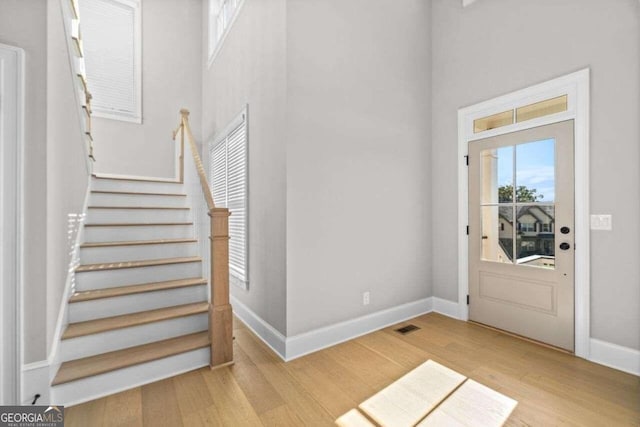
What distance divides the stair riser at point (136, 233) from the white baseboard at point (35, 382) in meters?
1.53

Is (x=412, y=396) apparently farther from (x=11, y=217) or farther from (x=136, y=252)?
(x=136, y=252)

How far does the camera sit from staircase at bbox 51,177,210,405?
1.99 m

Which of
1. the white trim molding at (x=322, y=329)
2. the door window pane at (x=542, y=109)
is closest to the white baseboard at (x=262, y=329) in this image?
the white trim molding at (x=322, y=329)

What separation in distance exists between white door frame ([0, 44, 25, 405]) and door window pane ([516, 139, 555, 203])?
3789mm

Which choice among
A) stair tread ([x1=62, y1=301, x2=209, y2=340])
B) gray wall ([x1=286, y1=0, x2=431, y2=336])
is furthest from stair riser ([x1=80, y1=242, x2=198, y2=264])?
gray wall ([x1=286, y1=0, x2=431, y2=336])

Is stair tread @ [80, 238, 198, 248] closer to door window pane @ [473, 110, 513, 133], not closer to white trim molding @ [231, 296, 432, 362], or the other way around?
white trim molding @ [231, 296, 432, 362]

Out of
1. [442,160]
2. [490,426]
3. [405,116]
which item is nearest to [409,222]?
[442,160]

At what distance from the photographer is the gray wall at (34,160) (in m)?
1.61

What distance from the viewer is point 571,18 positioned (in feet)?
8.07

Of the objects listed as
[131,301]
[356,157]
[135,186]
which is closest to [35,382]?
[131,301]

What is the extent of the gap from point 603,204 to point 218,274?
10.3ft

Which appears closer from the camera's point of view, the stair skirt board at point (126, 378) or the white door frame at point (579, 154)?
the stair skirt board at point (126, 378)

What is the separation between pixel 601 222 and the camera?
2.33 metres

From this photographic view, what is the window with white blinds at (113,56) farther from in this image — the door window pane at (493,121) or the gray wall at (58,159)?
the door window pane at (493,121)
